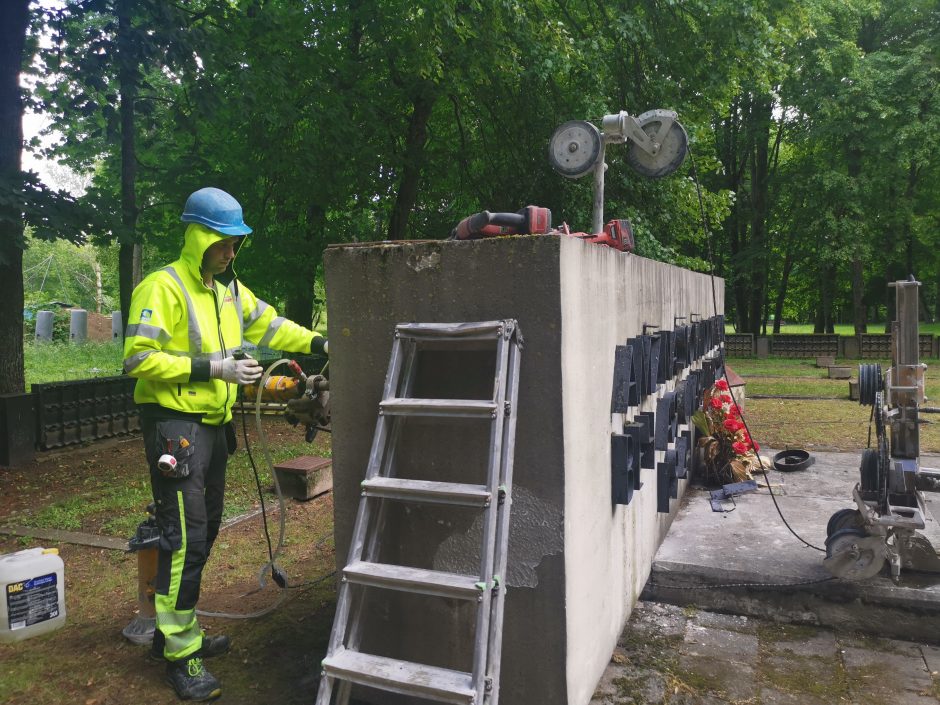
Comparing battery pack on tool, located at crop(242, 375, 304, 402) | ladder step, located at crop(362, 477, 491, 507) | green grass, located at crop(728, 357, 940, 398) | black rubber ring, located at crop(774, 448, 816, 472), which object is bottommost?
black rubber ring, located at crop(774, 448, 816, 472)

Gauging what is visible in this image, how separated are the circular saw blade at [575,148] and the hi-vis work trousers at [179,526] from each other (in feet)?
9.49

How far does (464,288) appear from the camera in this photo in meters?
2.94

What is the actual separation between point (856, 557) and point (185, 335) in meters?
3.92

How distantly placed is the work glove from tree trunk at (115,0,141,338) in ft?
14.8

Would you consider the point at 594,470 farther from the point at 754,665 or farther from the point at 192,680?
the point at 192,680

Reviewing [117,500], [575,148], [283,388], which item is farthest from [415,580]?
[117,500]

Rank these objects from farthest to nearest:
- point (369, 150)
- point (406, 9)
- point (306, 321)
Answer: point (306, 321) < point (369, 150) < point (406, 9)

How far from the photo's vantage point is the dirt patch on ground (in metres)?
3.44

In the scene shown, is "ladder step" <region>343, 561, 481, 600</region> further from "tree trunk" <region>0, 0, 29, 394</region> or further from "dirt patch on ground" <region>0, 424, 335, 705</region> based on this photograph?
"tree trunk" <region>0, 0, 29, 394</region>

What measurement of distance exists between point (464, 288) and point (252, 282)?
10.7 metres

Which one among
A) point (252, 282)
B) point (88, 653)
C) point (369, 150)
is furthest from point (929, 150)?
point (88, 653)

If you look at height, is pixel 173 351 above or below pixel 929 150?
below

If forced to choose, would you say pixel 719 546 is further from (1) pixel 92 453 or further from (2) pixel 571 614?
(1) pixel 92 453

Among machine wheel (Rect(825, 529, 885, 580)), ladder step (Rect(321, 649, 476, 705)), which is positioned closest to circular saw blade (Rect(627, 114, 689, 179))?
machine wheel (Rect(825, 529, 885, 580))
